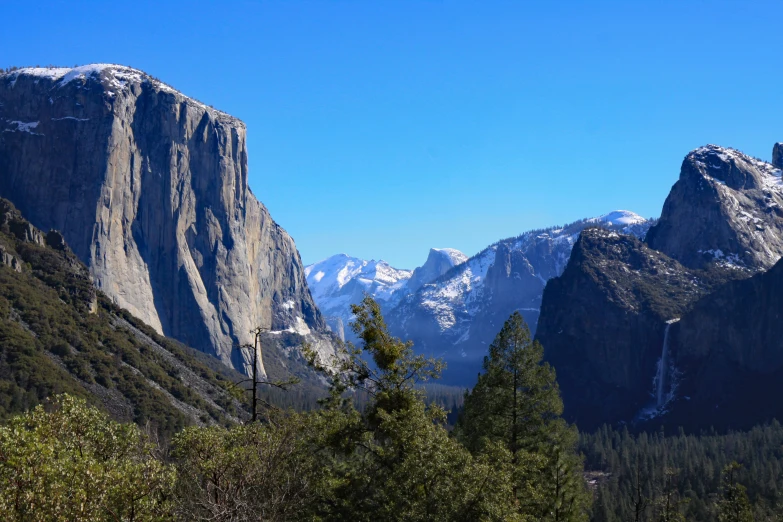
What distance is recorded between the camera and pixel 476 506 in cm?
2612

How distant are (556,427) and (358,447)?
17.5 metres

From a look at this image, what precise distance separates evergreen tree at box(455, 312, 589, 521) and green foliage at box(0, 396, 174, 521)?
23205mm

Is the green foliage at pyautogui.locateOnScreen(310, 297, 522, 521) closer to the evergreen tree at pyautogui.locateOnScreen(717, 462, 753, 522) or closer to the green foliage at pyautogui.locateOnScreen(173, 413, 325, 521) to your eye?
the green foliage at pyautogui.locateOnScreen(173, 413, 325, 521)

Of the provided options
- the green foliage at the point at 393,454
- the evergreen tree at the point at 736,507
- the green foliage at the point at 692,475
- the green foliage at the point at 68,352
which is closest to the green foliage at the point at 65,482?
the green foliage at the point at 393,454

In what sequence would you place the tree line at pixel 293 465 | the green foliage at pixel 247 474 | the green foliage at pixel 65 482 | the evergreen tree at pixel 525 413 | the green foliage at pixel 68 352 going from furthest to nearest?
the green foliage at pixel 68 352, the evergreen tree at pixel 525 413, the green foliage at pixel 247 474, the tree line at pixel 293 465, the green foliage at pixel 65 482

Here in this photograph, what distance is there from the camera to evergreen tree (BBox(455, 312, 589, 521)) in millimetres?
43094

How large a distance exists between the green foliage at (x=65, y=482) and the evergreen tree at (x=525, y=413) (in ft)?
76.1

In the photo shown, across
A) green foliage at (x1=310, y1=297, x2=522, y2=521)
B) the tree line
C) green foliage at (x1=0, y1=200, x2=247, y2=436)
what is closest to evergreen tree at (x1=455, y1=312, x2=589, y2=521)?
the tree line

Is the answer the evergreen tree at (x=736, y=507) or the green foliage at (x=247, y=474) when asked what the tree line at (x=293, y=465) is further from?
the evergreen tree at (x=736, y=507)

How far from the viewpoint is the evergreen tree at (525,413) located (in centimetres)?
4309

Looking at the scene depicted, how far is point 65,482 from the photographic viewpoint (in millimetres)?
20766

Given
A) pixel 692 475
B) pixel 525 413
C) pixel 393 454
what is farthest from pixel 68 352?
pixel 393 454

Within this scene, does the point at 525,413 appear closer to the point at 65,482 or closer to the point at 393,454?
the point at 393,454

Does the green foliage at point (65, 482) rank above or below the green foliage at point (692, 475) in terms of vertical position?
above
